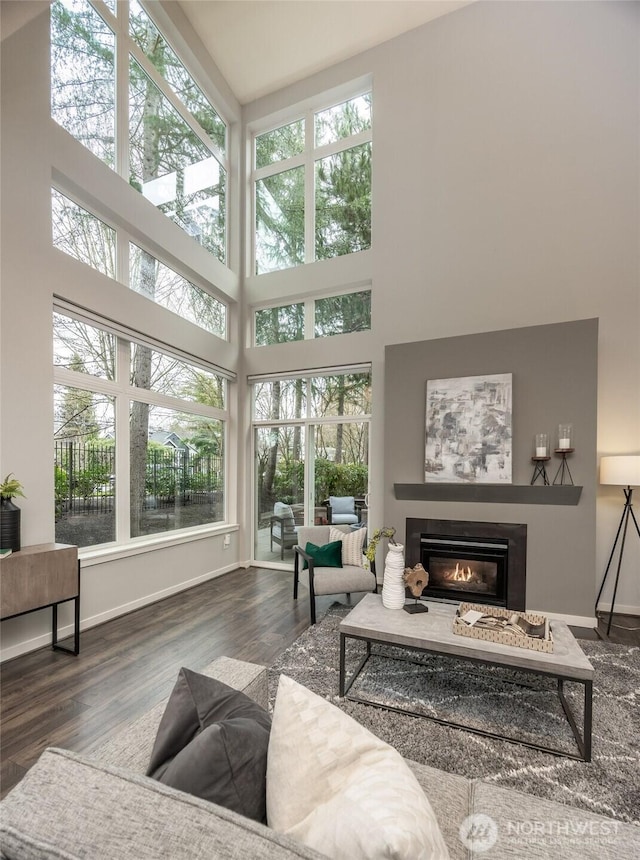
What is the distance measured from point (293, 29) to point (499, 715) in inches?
277

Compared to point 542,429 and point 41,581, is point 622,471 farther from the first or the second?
point 41,581

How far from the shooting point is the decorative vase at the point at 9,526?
8.86ft

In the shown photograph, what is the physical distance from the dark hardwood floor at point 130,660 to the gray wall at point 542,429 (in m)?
0.51

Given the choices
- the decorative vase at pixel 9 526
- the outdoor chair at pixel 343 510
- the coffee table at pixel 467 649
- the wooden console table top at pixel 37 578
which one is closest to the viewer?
the coffee table at pixel 467 649

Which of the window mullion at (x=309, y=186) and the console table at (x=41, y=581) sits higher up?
the window mullion at (x=309, y=186)

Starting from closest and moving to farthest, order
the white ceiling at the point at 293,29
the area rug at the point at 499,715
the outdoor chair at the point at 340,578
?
the area rug at the point at 499,715 → the outdoor chair at the point at 340,578 → the white ceiling at the point at 293,29

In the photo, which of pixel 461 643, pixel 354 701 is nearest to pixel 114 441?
pixel 354 701

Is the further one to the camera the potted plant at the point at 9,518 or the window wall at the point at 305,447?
the window wall at the point at 305,447

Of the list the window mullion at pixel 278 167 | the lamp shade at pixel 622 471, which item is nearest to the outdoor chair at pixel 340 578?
the lamp shade at pixel 622 471

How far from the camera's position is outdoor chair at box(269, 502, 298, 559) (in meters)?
5.34

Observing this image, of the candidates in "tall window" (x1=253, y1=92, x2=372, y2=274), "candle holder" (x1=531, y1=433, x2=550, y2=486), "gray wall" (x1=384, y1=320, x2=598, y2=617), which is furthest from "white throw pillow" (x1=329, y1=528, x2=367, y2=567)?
"tall window" (x1=253, y1=92, x2=372, y2=274)

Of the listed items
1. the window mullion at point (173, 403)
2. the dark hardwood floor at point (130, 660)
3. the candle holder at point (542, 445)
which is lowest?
the dark hardwood floor at point (130, 660)

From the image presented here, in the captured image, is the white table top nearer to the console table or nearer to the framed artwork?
the framed artwork

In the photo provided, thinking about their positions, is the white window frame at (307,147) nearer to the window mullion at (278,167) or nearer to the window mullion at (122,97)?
the window mullion at (278,167)
